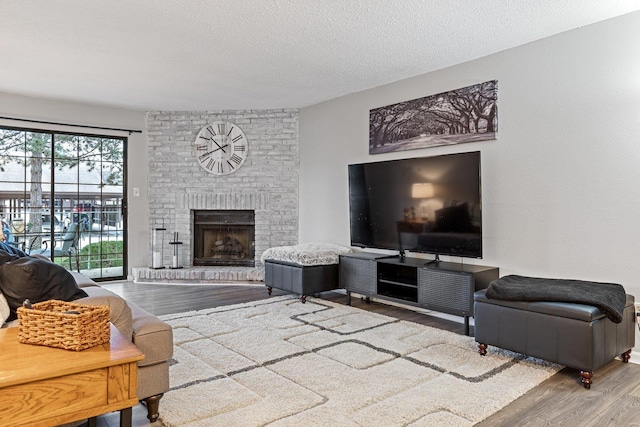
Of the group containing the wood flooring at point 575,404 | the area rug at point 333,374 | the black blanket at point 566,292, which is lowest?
the wood flooring at point 575,404

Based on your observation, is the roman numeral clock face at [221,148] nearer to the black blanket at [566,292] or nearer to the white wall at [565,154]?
the white wall at [565,154]

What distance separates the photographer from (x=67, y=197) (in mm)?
5715

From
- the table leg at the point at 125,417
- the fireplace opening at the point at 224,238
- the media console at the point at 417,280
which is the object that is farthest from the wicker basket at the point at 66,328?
the fireplace opening at the point at 224,238

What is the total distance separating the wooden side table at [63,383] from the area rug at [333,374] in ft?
2.37

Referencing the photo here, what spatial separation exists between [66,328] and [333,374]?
1609 mm

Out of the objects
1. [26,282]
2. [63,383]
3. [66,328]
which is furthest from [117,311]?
[63,383]

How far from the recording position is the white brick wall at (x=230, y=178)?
607cm

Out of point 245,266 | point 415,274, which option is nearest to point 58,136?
point 245,266

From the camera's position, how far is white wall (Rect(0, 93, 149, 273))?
5434 mm

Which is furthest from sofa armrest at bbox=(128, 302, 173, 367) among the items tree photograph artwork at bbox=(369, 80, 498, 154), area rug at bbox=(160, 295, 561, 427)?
tree photograph artwork at bbox=(369, 80, 498, 154)

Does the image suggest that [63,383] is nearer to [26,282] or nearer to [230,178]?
[26,282]

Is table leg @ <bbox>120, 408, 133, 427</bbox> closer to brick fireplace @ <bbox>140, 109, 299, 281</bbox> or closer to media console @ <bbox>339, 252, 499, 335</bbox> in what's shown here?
media console @ <bbox>339, 252, 499, 335</bbox>

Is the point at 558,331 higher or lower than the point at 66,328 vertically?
A: lower

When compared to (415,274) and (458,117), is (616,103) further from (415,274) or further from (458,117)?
(415,274)
